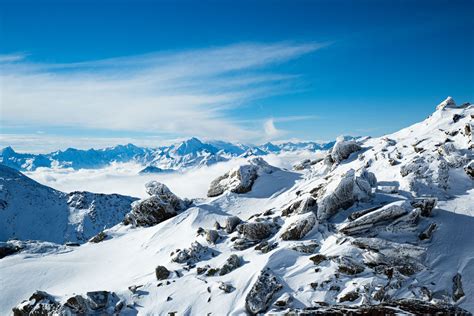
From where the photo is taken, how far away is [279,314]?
1459 cm

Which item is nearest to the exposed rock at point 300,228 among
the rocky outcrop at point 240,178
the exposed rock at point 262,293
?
the exposed rock at point 262,293

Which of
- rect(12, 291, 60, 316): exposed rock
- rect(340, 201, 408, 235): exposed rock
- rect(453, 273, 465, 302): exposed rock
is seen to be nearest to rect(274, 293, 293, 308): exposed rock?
rect(340, 201, 408, 235): exposed rock

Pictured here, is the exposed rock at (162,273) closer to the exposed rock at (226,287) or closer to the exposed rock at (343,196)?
the exposed rock at (226,287)

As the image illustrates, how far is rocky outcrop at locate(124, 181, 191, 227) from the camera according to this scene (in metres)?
45.4

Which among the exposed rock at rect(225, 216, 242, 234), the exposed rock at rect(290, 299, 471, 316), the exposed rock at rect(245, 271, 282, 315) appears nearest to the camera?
the exposed rock at rect(290, 299, 471, 316)

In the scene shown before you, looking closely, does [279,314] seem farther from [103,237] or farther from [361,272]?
[103,237]

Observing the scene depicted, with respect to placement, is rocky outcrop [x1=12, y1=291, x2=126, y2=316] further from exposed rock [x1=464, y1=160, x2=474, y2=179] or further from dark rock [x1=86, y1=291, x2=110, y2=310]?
exposed rock [x1=464, y1=160, x2=474, y2=179]

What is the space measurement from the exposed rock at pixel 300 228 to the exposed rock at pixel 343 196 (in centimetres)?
150

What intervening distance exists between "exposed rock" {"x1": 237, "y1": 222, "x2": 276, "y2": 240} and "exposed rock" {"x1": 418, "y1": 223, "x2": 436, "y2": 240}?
11761 mm

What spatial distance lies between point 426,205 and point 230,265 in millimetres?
15749

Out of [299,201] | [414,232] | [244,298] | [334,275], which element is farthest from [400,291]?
[299,201]

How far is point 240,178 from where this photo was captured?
161 feet

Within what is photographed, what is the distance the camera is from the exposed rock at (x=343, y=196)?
27641 millimetres

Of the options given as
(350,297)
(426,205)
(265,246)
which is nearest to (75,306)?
(265,246)
